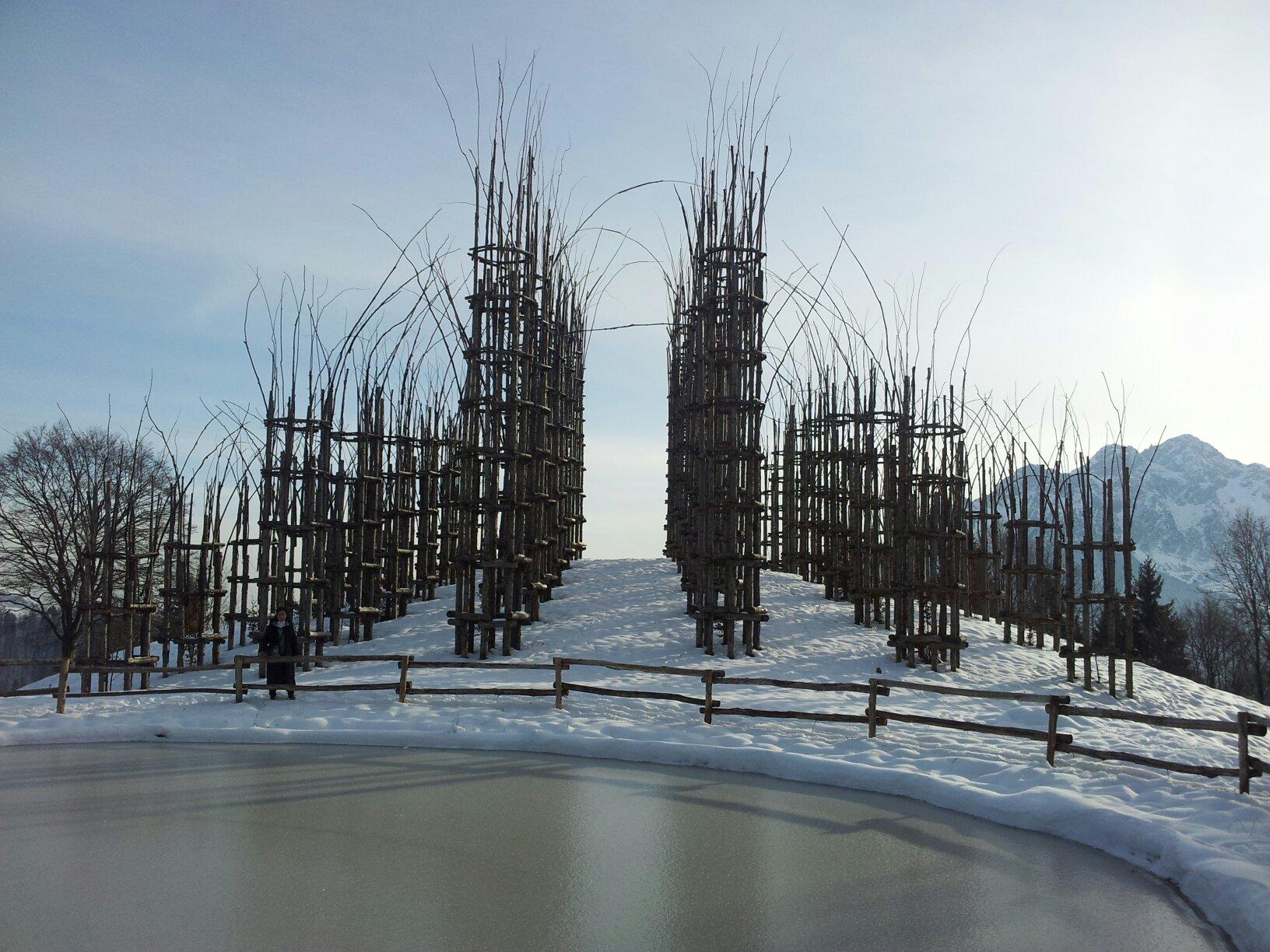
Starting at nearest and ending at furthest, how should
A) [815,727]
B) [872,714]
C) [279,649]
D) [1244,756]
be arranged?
[1244,756]
[872,714]
[815,727]
[279,649]

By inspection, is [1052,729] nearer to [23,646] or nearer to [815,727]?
[815,727]

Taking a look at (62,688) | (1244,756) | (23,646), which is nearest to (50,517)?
(62,688)

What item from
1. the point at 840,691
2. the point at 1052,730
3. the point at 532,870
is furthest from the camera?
the point at 840,691

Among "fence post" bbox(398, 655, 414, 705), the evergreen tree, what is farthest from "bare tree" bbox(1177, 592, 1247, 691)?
"fence post" bbox(398, 655, 414, 705)

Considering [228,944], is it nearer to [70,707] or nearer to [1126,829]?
[1126,829]

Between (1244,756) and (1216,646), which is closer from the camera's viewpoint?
(1244,756)

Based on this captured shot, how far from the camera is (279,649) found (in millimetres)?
11430

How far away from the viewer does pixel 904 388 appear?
574 inches

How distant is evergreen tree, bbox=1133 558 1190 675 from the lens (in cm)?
2689

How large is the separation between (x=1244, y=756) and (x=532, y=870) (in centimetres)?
477

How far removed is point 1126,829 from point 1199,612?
45.7m

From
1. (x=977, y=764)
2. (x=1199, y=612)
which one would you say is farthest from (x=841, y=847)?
(x=1199, y=612)

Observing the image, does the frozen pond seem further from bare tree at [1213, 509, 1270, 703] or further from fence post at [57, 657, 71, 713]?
bare tree at [1213, 509, 1270, 703]

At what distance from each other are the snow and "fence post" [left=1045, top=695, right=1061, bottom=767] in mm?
116
